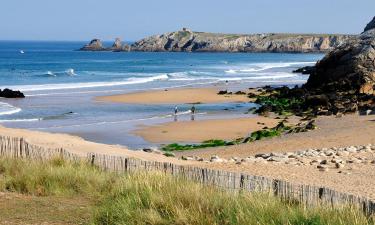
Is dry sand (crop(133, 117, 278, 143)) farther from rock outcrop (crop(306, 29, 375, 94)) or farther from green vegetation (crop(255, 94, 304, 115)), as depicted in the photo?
rock outcrop (crop(306, 29, 375, 94))

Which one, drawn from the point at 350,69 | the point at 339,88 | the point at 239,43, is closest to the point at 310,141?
the point at 339,88

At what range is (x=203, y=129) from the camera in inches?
1119

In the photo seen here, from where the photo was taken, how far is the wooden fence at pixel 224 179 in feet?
27.4

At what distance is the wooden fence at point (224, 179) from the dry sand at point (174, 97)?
26.9m

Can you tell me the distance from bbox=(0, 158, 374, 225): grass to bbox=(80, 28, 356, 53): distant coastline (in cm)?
17155

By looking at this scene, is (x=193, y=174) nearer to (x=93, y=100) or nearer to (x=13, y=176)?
(x=13, y=176)

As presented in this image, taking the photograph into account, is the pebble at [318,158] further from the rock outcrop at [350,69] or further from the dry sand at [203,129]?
the rock outcrop at [350,69]

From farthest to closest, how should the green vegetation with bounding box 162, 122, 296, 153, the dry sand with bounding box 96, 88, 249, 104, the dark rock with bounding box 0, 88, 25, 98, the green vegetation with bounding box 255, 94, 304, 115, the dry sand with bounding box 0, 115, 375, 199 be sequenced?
the dark rock with bounding box 0, 88, 25, 98
the dry sand with bounding box 96, 88, 249, 104
the green vegetation with bounding box 255, 94, 304, 115
the green vegetation with bounding box 162, 122, 296, 153
the dry sand with bounding box 0, 115, 375, 199

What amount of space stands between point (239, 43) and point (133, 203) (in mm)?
182226

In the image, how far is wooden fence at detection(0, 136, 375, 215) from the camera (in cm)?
836

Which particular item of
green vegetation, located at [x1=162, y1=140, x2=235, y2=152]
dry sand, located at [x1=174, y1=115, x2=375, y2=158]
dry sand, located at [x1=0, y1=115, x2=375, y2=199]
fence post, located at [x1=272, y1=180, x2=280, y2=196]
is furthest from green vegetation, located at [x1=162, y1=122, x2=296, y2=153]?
fence post, located at [x1=272, y1=180, x2=280, y2=196]

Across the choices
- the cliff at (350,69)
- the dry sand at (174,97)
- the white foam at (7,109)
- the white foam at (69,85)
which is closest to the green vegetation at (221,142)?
the white foam at (7,109)

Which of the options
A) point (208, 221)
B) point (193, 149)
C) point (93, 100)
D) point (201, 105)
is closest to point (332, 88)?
point (201, 105)

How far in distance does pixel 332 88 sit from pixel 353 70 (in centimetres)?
235
